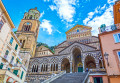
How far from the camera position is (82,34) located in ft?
110

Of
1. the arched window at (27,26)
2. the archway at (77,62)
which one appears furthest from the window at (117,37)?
the arched window at (27,26)

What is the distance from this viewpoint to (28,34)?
107 ft

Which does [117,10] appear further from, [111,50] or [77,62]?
[77,62]

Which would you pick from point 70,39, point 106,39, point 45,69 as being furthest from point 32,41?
point 106,39

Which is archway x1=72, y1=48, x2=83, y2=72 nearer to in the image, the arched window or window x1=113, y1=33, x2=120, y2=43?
window x1=113, y1=33, x2=120, y2=43

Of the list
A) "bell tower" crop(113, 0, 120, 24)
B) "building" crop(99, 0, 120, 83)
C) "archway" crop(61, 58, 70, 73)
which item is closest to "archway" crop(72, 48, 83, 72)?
"archway" crop(61, 58, 70, 73)

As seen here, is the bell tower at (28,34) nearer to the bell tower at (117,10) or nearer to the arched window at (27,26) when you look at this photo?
the arched window at (27,26)

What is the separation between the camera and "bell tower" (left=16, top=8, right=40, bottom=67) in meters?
29.1

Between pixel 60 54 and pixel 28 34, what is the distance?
13.4 metres

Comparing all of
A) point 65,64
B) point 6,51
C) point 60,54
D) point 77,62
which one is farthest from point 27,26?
point 77,62

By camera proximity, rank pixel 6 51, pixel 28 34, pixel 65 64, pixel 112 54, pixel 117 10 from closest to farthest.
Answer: pixel 112 54, pixel 117 10, pixel 6 51, pixel 65 64, pixel 28 34

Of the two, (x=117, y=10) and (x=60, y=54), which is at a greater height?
(x=117, y=10)

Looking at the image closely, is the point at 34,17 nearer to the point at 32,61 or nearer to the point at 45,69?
the point at 32,61

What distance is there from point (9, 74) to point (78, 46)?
16.8 meters
